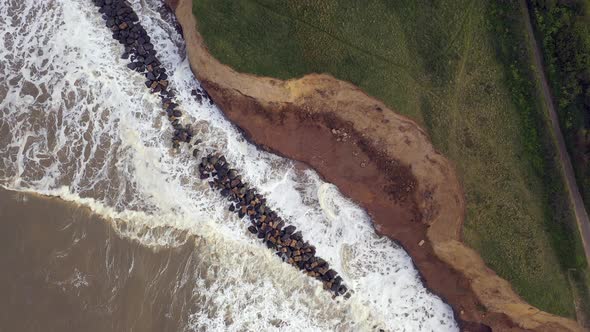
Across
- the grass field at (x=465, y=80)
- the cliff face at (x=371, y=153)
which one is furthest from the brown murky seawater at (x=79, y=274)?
the grass field at (x=465, y=80)

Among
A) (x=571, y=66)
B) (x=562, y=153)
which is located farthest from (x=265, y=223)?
(x=571, y=66)

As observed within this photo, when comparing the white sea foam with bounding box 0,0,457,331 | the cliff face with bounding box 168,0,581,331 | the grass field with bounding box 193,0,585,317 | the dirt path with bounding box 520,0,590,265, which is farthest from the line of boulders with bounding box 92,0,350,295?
the dirt path with bounding box 520,0,590,265

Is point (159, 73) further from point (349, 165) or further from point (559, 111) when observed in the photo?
point (559, 111)

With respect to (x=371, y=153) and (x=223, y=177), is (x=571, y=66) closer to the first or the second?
(x=371, y=153)

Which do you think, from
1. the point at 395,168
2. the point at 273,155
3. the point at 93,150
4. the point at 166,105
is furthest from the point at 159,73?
the point at 395,168

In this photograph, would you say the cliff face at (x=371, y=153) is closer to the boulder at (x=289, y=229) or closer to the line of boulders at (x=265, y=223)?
the line of boulders at (x=265, y=223)

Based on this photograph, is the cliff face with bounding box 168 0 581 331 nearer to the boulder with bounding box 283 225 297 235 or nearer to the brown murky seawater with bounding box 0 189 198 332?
the boulder with bounding box 283 225 297 235
